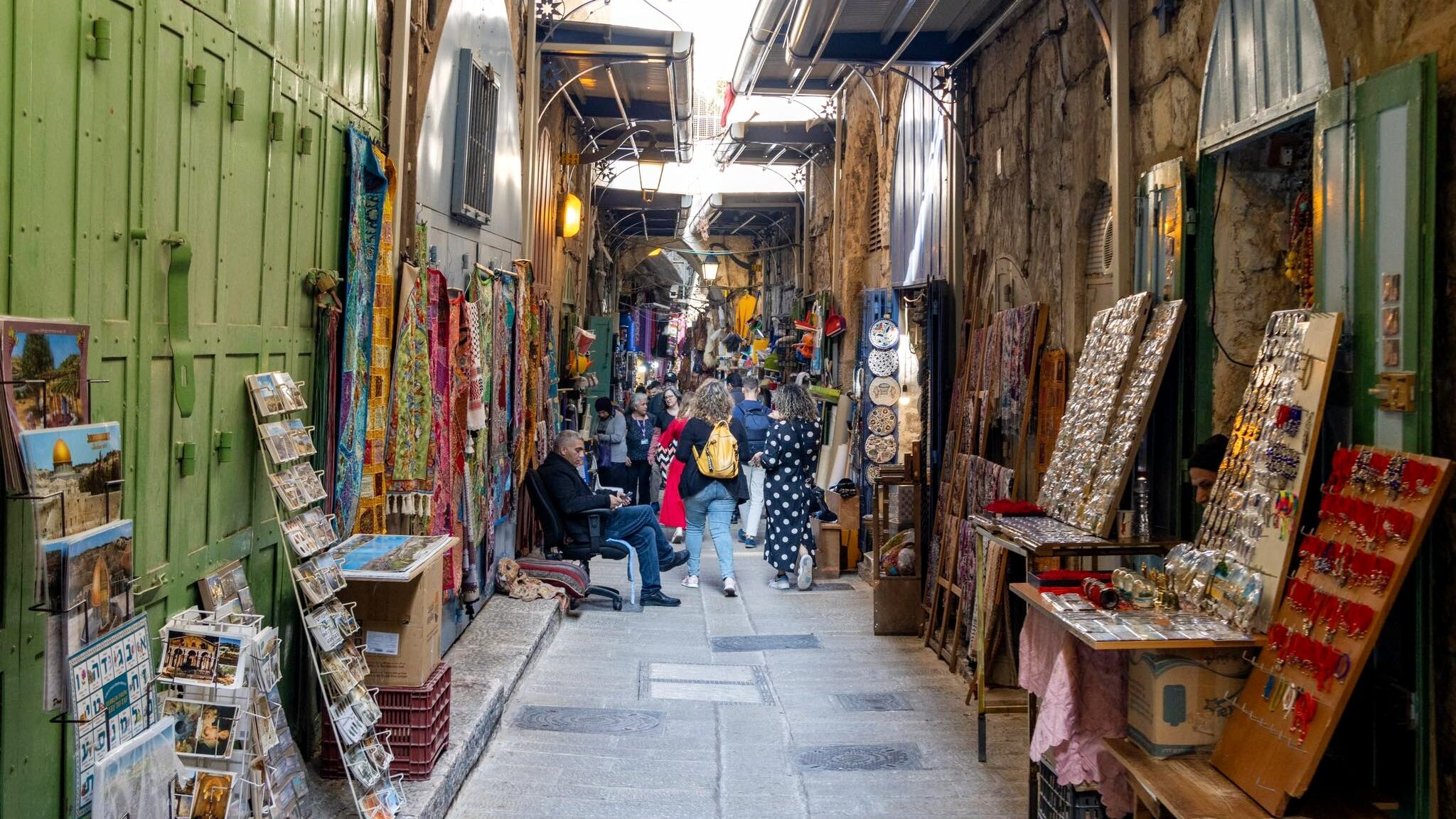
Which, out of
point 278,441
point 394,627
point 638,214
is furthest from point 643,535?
point 638,214

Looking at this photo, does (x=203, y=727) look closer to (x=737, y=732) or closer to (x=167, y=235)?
(x=167, y=235)

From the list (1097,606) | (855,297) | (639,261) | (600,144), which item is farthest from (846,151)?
(639,261)

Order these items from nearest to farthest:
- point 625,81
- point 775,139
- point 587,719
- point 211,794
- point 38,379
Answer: point 38,379 → point 211,794 → point 587,719 → point 625,81 → point 775,139

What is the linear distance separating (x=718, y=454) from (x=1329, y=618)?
730 cm

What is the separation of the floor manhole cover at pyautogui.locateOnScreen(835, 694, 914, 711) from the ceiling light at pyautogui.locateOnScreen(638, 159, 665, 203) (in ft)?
32.8

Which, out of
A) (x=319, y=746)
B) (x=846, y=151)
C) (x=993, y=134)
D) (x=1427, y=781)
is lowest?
(x=319, y=746)

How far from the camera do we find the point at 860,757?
6.07 metres

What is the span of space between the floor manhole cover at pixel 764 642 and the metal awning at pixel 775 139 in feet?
30.3

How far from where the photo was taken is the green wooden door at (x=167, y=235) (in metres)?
2.71

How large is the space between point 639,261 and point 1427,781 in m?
28.3

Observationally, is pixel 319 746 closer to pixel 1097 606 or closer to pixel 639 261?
pixel 1097 606

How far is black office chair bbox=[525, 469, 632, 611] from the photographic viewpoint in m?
9.55

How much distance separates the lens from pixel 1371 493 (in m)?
3.62

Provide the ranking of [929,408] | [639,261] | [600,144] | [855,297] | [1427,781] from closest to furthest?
[1427,781] < [929,408] < [855,297] < [600,144] < [639,261]
